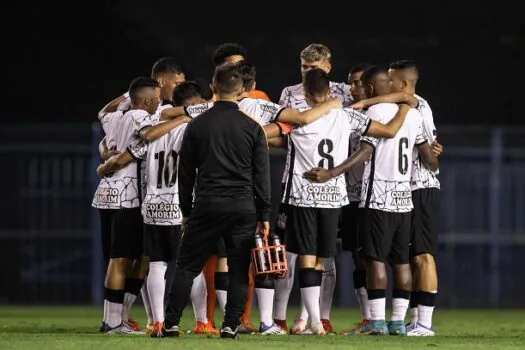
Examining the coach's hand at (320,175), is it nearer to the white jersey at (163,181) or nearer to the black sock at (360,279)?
the white jersey at (163,181)

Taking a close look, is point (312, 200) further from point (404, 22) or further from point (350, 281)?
point (404, 22)

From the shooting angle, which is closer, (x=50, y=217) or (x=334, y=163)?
(x=334, y=163)

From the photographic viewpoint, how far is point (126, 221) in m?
11.3

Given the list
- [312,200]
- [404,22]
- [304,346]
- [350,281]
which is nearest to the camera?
[304,346]

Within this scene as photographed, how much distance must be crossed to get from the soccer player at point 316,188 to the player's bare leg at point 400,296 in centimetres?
53

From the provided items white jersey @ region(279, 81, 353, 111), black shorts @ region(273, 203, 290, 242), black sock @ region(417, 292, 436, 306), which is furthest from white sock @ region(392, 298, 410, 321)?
white jersey @ region(279, 81, 353, 111)

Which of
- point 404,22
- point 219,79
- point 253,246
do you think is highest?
point 404,22

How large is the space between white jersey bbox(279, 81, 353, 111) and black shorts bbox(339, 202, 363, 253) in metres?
0.80

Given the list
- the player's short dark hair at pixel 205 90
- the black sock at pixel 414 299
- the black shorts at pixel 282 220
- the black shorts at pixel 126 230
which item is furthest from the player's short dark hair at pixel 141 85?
the black sock at pixel 414 299

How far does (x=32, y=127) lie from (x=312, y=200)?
7.52m

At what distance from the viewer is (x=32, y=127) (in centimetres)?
1775

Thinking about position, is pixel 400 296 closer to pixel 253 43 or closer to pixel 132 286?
pixel 132 286

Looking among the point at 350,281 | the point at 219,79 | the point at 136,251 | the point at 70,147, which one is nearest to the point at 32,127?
the point at 70,147

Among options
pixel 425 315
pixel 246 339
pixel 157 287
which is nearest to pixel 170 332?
pixel 246 339
